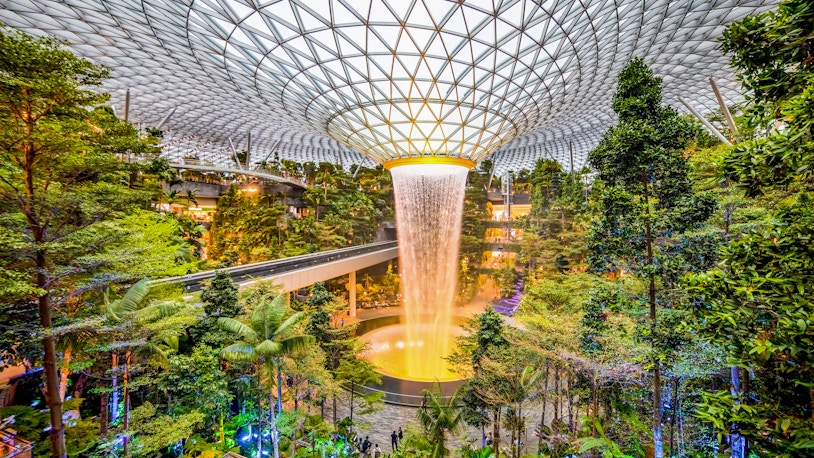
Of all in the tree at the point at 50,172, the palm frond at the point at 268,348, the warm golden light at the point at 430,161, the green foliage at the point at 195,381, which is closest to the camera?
the tree at the point at 50,172

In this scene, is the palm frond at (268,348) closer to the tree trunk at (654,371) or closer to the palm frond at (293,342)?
the palm frond at (293,342)

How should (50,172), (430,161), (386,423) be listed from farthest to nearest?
1. (430,161)
2. (386,423)
3. (50,172)

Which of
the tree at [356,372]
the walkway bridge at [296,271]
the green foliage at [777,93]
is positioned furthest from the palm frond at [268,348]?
the green foliage at [777,93]

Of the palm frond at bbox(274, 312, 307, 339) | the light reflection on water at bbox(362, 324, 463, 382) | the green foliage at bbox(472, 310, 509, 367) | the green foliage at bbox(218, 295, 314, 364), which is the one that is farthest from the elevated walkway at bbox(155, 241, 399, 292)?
the green foliage at bbox(472, 310, 509, 367)

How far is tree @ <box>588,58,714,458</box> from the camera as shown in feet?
26.9

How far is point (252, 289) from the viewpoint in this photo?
57.2 ft

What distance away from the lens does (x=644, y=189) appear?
29.1 feet

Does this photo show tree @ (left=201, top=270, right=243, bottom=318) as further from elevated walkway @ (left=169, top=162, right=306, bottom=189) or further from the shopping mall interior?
elevated walkway @ (left=169, top=162, right=306, bottom=189)

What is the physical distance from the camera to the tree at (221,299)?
1491cm

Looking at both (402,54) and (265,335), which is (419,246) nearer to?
(402,54)

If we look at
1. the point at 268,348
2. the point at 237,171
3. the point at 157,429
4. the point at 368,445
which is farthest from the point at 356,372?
the point at 237,171

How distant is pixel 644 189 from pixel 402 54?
15.6m

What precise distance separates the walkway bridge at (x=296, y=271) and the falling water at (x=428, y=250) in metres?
5.99

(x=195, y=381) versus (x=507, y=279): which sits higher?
(x=195, y=381)
